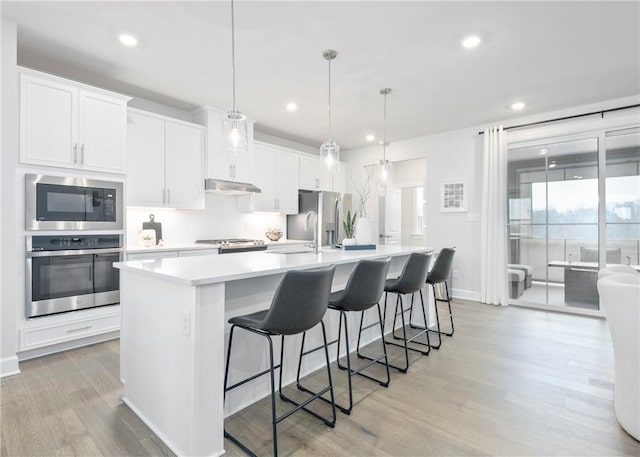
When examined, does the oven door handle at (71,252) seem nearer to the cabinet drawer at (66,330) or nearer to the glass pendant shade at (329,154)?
the cabinet drawer at (66,330)

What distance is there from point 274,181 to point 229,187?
1071 millimetres

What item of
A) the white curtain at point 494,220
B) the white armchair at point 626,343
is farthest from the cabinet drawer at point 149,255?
the white curtain at point 494,220

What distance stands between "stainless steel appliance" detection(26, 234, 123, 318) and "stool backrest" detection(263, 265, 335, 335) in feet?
7.88

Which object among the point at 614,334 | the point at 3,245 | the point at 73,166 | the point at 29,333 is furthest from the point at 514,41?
the point at 29,333

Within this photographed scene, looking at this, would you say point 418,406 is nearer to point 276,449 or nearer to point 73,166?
point 276,449

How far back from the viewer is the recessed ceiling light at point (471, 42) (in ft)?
9.02

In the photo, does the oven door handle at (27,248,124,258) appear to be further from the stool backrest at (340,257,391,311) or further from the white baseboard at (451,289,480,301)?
the white baseboard at (451,289,480,301)

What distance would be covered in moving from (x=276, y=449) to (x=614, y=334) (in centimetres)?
203

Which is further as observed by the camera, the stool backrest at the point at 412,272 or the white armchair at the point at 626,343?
the stool backrest at the point at 412,272

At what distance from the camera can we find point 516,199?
16.2ft

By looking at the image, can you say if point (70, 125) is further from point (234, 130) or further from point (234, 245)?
point (234, 245)

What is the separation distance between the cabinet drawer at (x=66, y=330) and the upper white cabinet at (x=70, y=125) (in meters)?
1.43

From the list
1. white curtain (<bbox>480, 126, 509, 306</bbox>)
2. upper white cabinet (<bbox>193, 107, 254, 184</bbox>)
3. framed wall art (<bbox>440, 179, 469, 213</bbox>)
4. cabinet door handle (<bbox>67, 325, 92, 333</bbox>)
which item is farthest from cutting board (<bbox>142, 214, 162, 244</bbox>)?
white curtain (<bbox>480, 126, 509, 306</bbox>)

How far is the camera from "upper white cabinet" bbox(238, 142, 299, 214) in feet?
16.8
